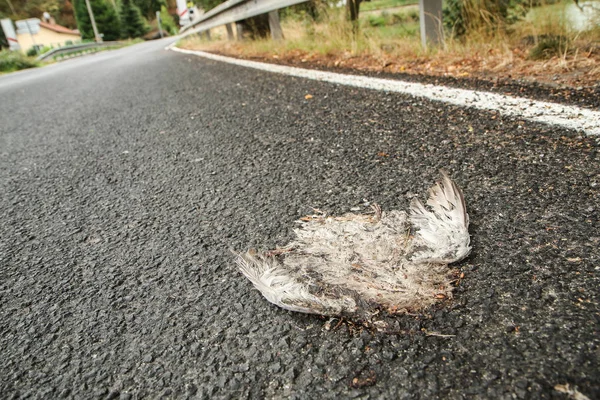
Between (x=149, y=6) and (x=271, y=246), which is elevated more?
(x=149, y=6)

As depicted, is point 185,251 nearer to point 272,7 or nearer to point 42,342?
point 42,342

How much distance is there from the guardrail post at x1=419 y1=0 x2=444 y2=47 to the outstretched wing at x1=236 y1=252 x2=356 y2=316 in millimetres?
3020

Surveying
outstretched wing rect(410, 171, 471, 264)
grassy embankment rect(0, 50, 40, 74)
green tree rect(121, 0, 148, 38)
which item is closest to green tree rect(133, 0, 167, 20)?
green tree rect(121, 0, 148, 38)

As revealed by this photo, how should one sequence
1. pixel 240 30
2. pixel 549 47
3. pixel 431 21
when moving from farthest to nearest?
pixel 240 30 < pixel 431 21 < pixel 549 47

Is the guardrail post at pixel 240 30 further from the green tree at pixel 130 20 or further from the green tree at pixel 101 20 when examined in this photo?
the green tree at pixel 130 20

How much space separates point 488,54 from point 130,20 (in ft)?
211

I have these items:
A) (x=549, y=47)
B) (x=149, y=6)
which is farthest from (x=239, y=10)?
(x=149, y=6)

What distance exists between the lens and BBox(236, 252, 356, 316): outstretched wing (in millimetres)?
963

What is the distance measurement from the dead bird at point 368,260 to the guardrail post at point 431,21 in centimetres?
261

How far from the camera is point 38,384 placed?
0.88 m

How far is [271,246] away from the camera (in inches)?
49.7

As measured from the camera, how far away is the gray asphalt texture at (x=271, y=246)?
819 mm

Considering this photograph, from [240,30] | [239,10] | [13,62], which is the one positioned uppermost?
[13,62]

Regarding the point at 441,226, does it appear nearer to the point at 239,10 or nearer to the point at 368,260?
the point at 368,260
